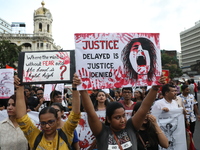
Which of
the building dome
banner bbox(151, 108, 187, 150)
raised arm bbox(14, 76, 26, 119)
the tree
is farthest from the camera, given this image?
the building dome

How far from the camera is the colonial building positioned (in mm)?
60897

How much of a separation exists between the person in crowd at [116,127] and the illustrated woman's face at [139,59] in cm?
51

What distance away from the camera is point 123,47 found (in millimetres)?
2873

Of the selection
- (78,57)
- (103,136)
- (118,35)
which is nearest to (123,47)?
(118,35)

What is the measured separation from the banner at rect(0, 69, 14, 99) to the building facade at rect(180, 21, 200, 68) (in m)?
96.2

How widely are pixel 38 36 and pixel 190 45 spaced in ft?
221

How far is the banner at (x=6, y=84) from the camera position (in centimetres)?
566

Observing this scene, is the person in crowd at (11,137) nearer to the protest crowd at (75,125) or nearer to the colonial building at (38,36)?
the protest crowd at (75,125)

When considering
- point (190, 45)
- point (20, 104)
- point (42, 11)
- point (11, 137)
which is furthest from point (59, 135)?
point (190, 45)

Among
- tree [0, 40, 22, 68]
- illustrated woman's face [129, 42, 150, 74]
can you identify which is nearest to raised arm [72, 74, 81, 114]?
illustrated woman's face [129, 42, 150, 74]

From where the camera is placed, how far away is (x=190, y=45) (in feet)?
322

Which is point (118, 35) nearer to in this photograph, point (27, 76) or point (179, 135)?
point (27, 76)

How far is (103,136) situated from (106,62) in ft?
3.20

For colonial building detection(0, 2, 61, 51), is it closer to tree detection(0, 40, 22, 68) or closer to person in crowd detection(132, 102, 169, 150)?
tree detection(0, 40, 22, 68)
